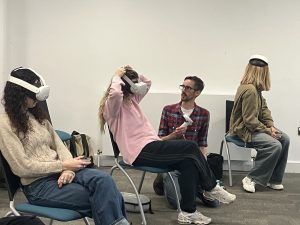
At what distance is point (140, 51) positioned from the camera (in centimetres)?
470

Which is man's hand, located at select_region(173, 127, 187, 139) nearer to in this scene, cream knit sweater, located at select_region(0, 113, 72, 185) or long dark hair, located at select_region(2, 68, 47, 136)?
cream knit sweater, located at select_region(0, 113, 72, 185)

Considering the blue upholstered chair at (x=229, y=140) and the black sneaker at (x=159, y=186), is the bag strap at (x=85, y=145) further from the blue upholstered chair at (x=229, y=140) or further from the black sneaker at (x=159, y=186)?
the blue upholstered chair at (x=229, y=140)

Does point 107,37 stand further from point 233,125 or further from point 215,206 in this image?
point 215,206

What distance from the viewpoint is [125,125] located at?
3025 mm

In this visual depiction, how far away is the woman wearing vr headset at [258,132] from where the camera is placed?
3.96 meters

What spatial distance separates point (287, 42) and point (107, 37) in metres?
1.94

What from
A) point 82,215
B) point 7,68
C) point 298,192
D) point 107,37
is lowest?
point 298,192

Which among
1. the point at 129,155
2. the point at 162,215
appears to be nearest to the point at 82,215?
the point at 129,155

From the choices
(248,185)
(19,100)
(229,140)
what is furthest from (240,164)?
(19,100)

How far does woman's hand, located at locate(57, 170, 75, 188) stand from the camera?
2.16m

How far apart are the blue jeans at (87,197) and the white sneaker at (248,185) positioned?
2.03m

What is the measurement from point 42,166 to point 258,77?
8.21 ft

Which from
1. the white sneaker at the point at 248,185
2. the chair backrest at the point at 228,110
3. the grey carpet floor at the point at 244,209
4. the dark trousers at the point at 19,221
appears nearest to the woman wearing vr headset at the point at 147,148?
the grey carpet floor at the point at 244,209

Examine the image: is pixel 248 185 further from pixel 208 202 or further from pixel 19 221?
pixel 19 221
